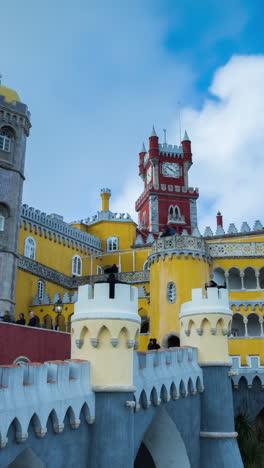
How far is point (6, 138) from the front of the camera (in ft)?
95.5

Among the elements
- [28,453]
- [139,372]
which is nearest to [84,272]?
[139,372]

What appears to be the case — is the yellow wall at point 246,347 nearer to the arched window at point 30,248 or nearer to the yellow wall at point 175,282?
the yellow wall at point 175,282

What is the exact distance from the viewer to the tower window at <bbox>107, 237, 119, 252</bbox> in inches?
1878

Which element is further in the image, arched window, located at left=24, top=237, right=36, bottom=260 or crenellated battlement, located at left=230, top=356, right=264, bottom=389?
arched window, located at left=24, top=237, right=36, bottom=260

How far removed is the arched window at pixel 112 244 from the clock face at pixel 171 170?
56.0ft

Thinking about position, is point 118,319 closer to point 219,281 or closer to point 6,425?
point 6,425

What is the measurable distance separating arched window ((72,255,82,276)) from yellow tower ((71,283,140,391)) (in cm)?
3266

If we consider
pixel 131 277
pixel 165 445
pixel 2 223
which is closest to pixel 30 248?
pixel 131 277

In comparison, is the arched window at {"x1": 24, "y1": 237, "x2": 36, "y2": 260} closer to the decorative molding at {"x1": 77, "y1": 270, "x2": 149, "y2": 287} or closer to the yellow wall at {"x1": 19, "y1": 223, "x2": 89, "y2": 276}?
the yellow wall at {"x1": 19, "y1": 223, "x2": 89, "y2": 276}

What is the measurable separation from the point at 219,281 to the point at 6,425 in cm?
2323

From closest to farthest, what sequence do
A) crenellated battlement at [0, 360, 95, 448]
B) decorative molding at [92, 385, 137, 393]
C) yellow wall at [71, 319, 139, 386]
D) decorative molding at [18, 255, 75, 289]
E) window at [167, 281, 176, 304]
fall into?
crenellated battlement at [0, 360, 95, 448], decorative molding at [92, 385, 137, 393], yellow wall at [71, 319, 139, 386], window at [167, 281, 176, 304], decorative molding at [18, 255, 75, 289]

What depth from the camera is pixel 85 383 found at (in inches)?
399

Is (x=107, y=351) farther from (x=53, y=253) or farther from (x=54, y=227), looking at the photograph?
(x=54, y=227)

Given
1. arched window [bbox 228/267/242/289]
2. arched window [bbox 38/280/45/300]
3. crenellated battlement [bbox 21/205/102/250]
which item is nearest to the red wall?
arched window [bbox 228/267/242/289]
